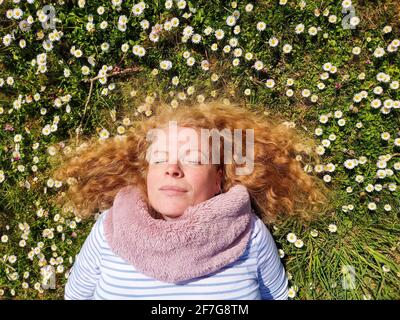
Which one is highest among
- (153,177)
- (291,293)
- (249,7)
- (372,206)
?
(249,7)

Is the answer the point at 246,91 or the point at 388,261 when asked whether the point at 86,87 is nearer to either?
the point at 246,91

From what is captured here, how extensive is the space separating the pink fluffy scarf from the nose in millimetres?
154

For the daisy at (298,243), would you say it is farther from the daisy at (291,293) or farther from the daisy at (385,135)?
the daisy at (385,135)

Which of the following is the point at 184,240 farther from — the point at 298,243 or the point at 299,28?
the point at 299,28

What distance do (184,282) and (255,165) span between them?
30.1 inches

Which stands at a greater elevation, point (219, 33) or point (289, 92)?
point (219, 33)

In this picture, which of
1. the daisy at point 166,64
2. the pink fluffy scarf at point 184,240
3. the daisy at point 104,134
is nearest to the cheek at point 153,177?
the pink fluffy scarf at point 184,240

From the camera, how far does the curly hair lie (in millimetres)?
2266

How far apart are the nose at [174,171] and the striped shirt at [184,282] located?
456mm

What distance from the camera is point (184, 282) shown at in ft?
5.93

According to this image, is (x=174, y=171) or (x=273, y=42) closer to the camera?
(x=174, y=171)

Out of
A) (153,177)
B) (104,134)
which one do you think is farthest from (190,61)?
(153,177)

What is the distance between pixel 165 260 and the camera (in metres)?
1.79

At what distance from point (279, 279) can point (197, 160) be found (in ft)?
2.61
